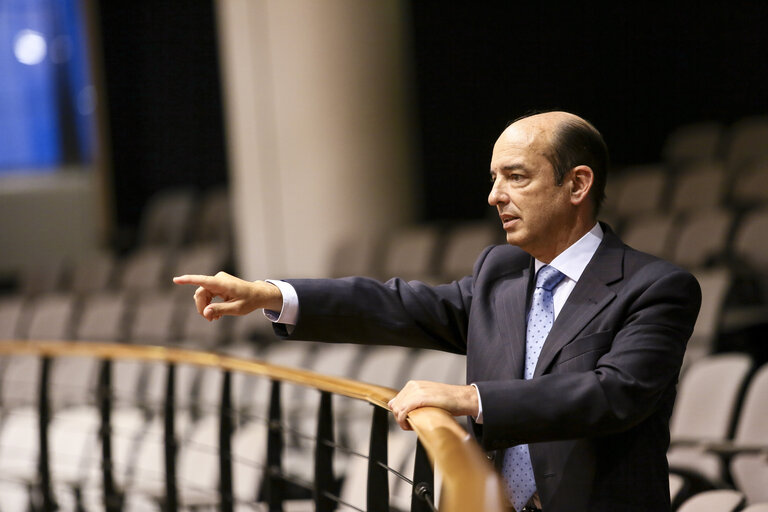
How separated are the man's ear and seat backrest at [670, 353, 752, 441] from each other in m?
1.47

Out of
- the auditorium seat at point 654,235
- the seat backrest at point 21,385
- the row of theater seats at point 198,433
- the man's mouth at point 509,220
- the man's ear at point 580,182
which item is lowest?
the seat backrest at point 21,385

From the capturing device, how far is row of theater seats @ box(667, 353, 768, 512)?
2439mm

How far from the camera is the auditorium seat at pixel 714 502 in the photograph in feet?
6.73

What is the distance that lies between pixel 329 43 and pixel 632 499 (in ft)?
14.7

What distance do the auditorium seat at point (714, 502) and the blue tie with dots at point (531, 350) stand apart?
72 cm

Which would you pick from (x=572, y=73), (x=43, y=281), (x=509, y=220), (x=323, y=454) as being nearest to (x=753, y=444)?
(x=323, y=454)

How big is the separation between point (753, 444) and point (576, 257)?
4.20ft

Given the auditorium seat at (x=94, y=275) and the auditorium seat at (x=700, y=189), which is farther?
the auditorium seat at (x=94, y=275)

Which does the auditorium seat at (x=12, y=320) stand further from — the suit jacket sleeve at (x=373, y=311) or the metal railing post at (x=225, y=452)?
the suit jacket sleeve at (x=373, y=311)

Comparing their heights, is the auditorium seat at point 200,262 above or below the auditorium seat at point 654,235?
below

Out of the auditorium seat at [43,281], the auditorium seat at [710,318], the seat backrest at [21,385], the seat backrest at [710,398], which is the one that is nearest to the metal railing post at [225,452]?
the seat backrest at [710,398]

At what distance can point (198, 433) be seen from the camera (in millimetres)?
3676

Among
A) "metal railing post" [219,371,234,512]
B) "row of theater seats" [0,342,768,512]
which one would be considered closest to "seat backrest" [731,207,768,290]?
"row of theater seats" [0,342,768,512]

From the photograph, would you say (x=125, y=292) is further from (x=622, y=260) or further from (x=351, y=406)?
(x=622, y=260)
